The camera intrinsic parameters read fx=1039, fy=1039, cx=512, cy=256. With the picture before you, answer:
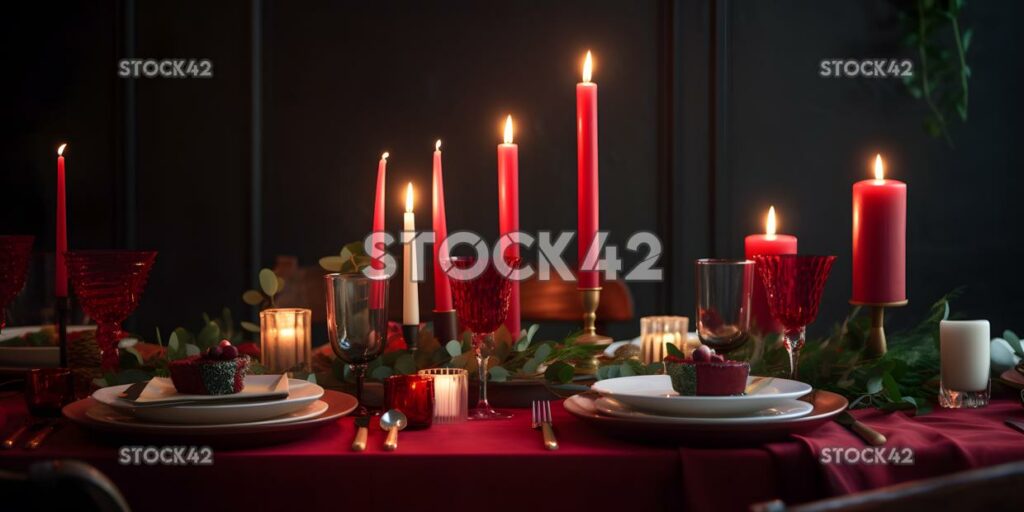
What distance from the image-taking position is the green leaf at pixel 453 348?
140 cm

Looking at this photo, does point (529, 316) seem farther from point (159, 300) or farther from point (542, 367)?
point (159, 300)

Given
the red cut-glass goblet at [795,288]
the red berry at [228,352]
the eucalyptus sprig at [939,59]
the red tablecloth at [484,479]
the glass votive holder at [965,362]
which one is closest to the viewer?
the red tablecloth at [484,479]

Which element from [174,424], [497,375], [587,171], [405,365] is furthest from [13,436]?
[587,171]

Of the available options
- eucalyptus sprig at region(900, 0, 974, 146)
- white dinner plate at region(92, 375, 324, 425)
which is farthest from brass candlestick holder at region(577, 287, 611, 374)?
eucalyptus sprig at region(900, 0, 974, 146)

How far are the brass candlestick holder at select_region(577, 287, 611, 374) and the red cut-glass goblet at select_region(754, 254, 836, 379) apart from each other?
0.27 metres

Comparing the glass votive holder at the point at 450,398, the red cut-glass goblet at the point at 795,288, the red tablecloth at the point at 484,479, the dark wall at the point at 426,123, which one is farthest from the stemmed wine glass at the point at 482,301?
the dark wall at the point at 426,123

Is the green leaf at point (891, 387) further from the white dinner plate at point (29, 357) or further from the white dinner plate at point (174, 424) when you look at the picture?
the white dinner plate at point (29, 357)

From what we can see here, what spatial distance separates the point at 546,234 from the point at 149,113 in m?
1.46

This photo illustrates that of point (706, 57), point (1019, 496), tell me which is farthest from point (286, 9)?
point (1019, 496)

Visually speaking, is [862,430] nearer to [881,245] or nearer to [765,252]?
[881,245]

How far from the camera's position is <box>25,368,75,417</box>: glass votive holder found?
4.08ft

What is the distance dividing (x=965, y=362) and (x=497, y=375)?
621mm

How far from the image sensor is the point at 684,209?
376 centimetres

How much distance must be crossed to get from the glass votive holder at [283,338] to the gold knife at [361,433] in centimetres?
30
